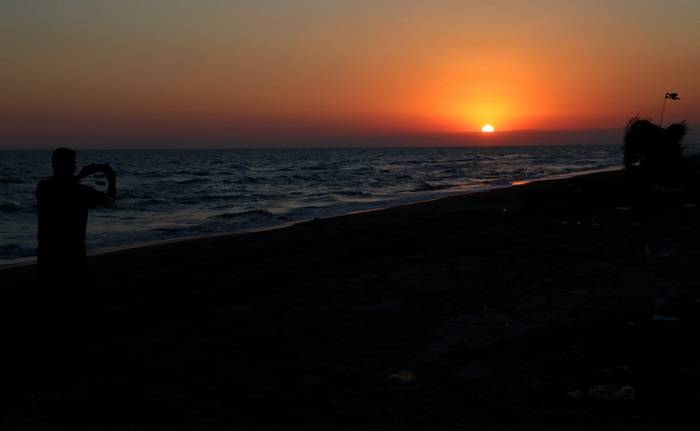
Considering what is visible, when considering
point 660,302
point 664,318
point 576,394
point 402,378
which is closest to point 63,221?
point 402,378

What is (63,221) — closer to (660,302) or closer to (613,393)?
(613,393)

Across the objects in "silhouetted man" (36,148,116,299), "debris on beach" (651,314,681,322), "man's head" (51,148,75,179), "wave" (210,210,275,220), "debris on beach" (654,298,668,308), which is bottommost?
"wave" (210,210,275,220)

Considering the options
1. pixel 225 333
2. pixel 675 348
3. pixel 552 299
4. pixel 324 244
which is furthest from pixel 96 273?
pixel 675 348

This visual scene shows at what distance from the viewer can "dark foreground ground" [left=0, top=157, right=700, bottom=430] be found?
4238mm

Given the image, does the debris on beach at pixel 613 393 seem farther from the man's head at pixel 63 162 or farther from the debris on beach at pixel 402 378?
the man's head at pixel 63 162

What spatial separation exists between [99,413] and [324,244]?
7.75m

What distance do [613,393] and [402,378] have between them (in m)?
1.46

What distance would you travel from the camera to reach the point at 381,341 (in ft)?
18.7

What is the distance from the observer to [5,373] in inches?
212

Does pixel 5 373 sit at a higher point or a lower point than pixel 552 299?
lower

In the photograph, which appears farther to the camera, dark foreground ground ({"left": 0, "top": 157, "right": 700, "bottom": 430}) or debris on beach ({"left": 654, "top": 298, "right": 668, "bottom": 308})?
debris on beach ({"left": 654, "top": 298, "right": 668, "bottom": 308})

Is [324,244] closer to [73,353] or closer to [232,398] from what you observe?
[73,353]

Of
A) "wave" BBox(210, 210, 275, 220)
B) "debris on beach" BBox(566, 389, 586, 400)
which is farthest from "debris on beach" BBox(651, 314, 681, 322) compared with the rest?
"wave" BBox(210, 210, 275, 220)

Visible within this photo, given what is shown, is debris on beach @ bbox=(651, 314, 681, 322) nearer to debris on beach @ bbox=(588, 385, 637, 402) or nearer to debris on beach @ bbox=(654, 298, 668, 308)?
debris on beach @ bbox=(654, 298, 668, 308)
